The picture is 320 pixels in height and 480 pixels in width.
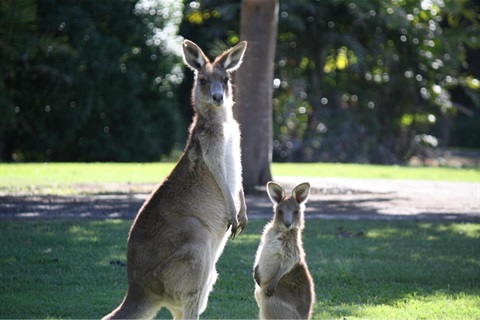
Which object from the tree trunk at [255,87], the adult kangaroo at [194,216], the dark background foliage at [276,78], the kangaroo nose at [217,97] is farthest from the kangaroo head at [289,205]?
the dark background foliage at [276,78]

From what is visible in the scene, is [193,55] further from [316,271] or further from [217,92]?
[316,271]

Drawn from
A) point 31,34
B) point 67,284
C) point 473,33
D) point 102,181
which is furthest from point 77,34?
point 67,284

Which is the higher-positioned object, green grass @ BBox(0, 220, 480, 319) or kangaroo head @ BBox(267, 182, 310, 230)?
kangaroo head @ BBox(267, 182, 310, 230)

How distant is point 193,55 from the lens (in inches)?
248

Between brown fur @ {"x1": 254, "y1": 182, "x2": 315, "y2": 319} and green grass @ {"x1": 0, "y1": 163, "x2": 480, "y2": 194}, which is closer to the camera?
brown fur @ {"x1": 254, "y1": 182, "x2": 315, "y2": 319}

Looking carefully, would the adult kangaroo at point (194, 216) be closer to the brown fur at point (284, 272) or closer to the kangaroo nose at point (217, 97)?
the kangaroo nose at point (217, 97)

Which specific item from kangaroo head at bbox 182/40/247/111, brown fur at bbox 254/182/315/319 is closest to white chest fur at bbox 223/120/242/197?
kangaroo head at bbox 182/40/247/111

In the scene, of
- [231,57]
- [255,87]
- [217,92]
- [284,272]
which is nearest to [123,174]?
A: [255,87]

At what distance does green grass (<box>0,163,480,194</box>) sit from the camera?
14.7m

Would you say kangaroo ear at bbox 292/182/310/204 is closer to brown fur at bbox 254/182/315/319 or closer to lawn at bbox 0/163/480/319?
brown fur at bbox 254/182/315/319

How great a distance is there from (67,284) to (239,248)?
7.72 feet

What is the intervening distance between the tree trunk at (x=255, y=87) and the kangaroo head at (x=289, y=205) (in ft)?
24.4

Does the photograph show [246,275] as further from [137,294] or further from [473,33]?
[473,33]

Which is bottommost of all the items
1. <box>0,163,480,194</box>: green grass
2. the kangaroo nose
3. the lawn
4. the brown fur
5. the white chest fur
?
<box>0,163,480,194</box>: green grass
